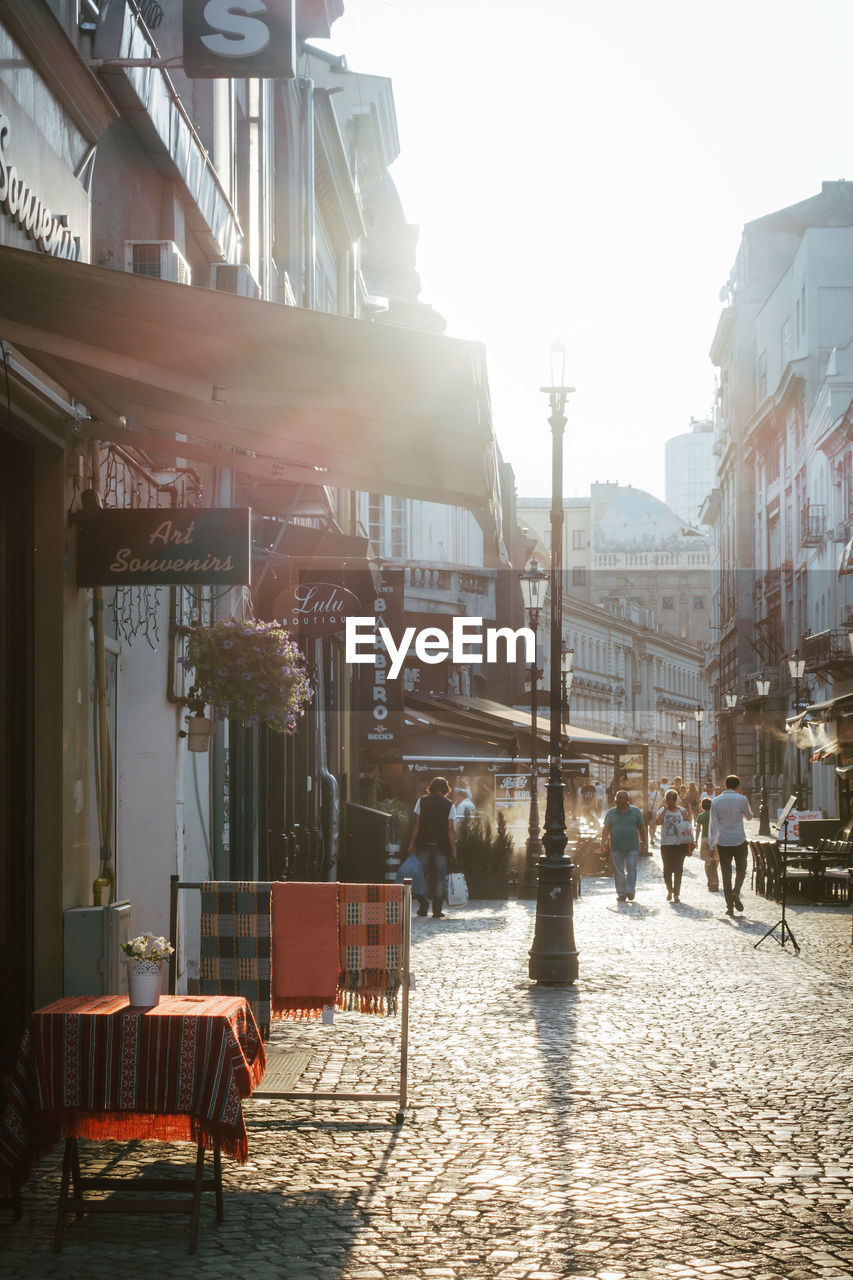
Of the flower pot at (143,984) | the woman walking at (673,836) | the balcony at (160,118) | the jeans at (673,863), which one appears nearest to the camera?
the flower pot at (143,984)

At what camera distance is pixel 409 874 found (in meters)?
22.0

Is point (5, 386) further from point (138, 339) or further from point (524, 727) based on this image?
point (524, 727)

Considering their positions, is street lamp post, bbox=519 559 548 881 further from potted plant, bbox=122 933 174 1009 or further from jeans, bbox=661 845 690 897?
potted plant, bbox=122 933 174 1009

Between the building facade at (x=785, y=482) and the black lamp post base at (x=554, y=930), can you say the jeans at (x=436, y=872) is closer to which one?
the black lamp post base at (x=554, y=930)

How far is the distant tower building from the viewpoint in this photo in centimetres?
15625

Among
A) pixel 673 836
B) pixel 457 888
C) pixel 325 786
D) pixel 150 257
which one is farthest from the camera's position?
pixel 325 786

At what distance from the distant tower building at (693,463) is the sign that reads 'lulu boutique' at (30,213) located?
149836 millimetres

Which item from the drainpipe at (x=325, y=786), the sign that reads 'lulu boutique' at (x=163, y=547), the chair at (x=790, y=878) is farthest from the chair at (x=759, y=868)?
the sign that reads 'lulu boutique' at (x=163, y=547)

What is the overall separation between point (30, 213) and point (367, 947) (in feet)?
13.3

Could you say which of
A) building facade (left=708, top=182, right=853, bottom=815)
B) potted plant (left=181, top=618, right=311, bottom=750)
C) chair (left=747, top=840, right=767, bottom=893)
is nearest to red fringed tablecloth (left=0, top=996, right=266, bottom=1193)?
potted plant (left=181, top=618, right=311, bottom=750)

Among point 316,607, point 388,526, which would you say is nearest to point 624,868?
point 316,607

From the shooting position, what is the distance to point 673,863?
25.0m

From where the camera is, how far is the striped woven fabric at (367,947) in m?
8.39

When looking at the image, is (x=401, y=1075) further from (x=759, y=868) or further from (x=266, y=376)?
(x=759, y=868)
